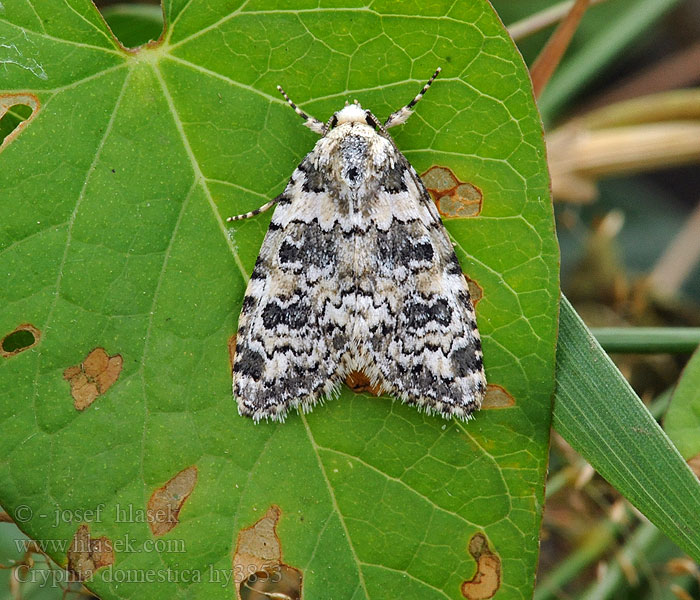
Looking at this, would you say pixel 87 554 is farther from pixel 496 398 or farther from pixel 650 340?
pixel 650 340

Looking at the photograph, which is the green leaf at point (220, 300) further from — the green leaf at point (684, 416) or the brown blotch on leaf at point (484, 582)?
the green leaf at point (684, 416)

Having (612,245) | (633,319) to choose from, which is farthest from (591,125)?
(633,319)

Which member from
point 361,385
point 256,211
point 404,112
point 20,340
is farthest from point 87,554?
point 404,112

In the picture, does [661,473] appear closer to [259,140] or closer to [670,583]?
[670,583]

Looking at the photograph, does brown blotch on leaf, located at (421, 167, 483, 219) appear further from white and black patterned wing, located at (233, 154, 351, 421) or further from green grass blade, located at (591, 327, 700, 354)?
green grass blade, located at (591, 327, 700, 354)

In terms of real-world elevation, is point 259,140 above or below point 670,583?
above

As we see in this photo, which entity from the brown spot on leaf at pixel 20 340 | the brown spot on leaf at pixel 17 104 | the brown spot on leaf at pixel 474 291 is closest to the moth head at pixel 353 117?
the brown spot on leaf at pixel 474 291

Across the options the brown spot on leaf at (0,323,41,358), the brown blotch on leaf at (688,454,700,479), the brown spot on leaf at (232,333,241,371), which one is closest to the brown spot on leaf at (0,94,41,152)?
the brown spot on leaf at (0,323,41,358)

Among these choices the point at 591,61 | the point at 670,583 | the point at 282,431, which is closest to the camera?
the point at 282,431
